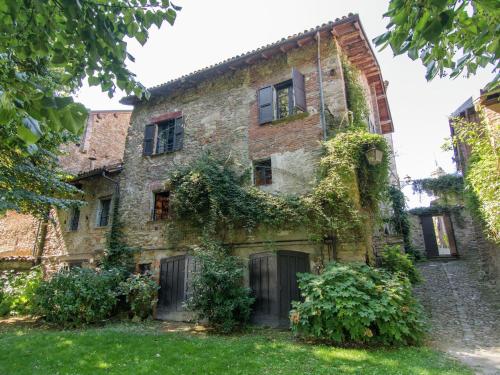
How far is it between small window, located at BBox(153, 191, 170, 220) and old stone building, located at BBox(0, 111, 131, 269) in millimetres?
Result: 2172

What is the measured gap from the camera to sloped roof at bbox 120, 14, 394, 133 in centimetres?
923

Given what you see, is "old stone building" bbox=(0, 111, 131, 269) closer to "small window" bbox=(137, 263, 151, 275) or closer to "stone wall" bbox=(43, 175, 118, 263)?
"stone wall" bbox=(43, 175, 118, 263)

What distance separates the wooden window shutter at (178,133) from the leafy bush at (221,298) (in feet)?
15.9

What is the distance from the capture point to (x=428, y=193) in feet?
52.7

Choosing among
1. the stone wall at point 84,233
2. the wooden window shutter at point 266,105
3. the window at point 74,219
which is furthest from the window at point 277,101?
the window at point 74,219

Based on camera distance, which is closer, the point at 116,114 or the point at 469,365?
the point at 469,365

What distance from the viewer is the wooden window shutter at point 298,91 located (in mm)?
9125

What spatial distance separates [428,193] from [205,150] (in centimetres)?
1195

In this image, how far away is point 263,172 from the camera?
379 inches

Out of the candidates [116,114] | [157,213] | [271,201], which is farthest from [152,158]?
[116,114]

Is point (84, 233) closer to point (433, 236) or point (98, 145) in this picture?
point (98, 145)

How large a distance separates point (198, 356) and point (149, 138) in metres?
8.56

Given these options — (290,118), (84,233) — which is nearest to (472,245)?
(290,118)

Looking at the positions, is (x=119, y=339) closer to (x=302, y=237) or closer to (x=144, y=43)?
(x=302, y=237)
